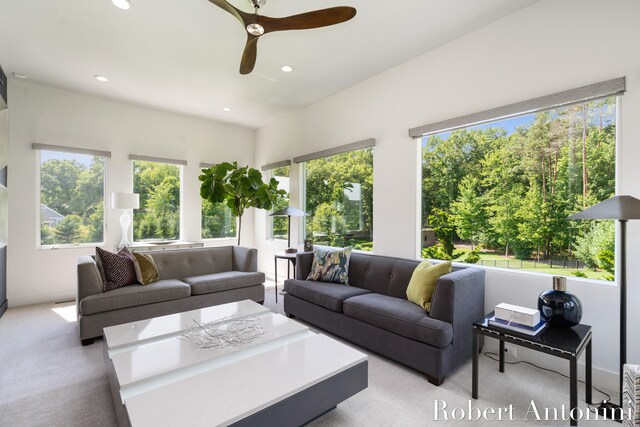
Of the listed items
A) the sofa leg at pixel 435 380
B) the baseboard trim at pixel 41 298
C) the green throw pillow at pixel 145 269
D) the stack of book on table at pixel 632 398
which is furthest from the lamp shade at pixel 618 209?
the baseboard trim at pixel 41 298

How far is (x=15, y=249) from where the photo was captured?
4102 mm

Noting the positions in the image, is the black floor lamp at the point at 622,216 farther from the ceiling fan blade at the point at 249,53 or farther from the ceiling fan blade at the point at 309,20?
the ceiling fan blade at the point at 249,53

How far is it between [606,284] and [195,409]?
9.28ft

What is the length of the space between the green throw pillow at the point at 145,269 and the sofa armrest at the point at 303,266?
64.1 inches

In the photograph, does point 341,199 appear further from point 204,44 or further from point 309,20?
point 309,20

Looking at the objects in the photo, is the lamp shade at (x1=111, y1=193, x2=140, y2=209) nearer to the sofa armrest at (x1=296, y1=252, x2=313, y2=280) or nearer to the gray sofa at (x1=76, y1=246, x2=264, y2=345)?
the gray sofa at (x1=76, y1=246, x2=264, y2=345)

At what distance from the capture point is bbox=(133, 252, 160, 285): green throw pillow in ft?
11.1

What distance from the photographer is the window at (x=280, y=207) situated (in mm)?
5564

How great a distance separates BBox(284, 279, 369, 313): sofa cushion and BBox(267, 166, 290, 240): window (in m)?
2.07

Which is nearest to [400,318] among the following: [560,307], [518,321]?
[518,321]

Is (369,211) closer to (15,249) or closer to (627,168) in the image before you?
(627,168)

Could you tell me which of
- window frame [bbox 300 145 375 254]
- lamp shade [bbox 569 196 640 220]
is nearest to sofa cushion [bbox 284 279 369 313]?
window frame [bbox 300 145 375 254]

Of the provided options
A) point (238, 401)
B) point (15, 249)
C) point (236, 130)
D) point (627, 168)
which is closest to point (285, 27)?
point (238, 401)

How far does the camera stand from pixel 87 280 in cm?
300
